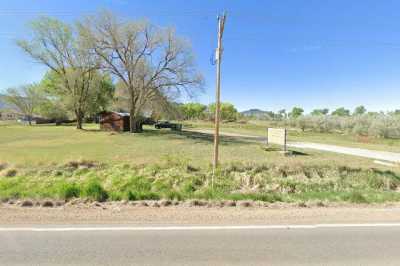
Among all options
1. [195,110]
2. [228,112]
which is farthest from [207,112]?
[228,112]

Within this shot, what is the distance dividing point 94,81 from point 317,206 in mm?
41874

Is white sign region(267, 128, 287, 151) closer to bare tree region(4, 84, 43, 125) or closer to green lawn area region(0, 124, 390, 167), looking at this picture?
green lawn area region(0, 124, 390, 167)

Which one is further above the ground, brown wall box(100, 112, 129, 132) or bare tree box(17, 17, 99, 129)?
bare tree box(17, 17, 99, 129)

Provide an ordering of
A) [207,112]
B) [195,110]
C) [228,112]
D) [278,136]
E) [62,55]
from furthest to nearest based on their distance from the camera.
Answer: [207,112] → [195,110] → [228,112] → [62,55] → [278,136]

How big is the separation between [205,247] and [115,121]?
39.4m

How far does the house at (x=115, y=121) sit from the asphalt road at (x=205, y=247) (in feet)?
121

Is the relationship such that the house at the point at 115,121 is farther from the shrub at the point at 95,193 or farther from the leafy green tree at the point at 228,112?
the leafy green tree at the point at 228,112

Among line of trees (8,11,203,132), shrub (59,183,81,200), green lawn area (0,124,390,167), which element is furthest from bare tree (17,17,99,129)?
shrub (59,183,81,200)

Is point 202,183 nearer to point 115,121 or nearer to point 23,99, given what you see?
point 115,121

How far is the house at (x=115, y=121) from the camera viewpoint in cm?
3950

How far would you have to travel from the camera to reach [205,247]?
12.1ft

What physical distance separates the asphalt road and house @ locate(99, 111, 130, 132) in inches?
A: 1453

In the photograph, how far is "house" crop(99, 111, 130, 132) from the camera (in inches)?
1555

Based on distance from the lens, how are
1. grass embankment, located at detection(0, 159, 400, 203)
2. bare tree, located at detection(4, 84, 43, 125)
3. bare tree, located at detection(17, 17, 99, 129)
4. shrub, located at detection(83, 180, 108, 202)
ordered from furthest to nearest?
bare tree, located at detection(4, 84, 43, 125), bare tree, located at detection(17, 17, 99, 129), grass embankment, located at detection(0, 159, 400, 203), shrub, located at detection(83, 180, 108, 202)
